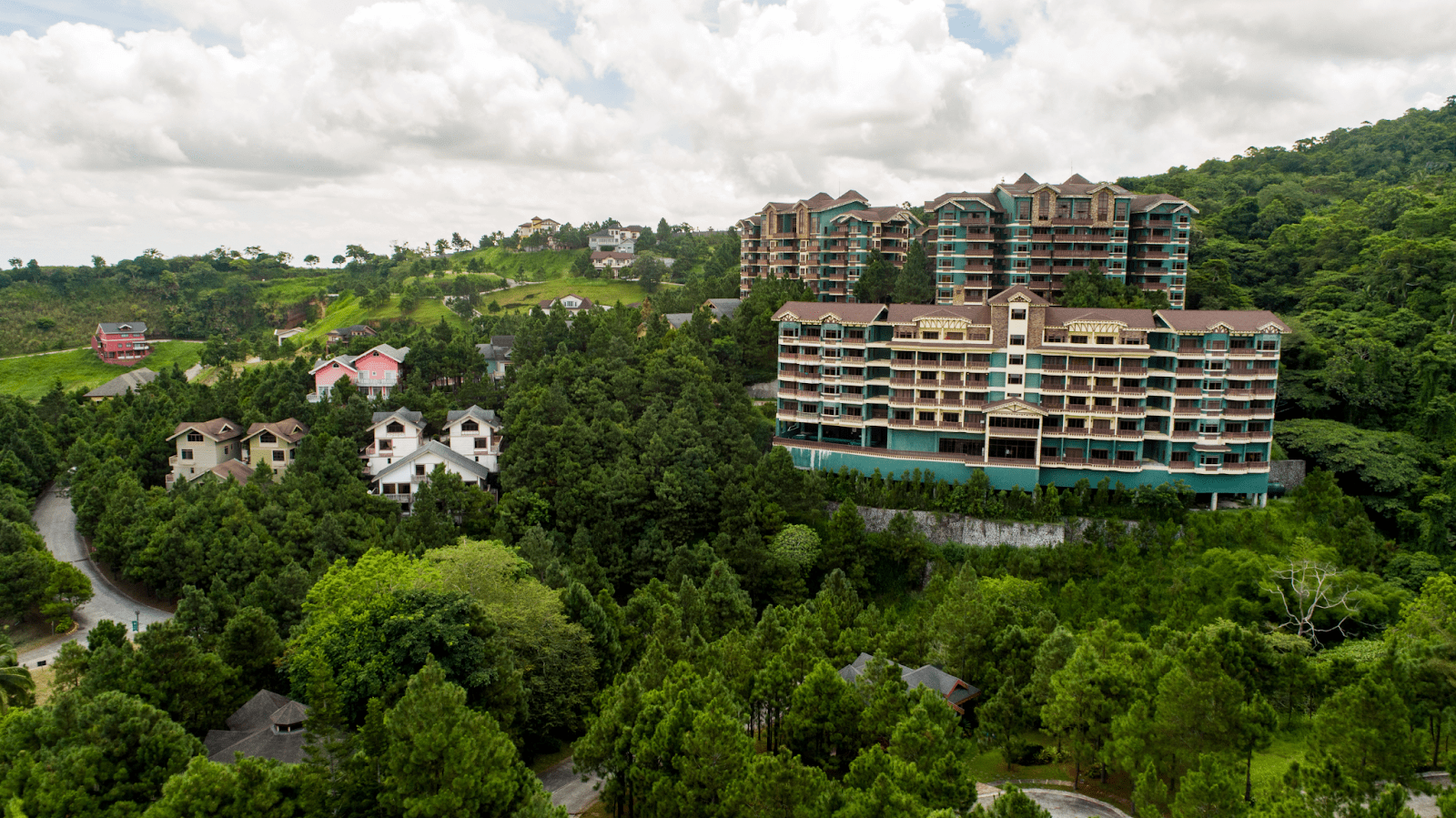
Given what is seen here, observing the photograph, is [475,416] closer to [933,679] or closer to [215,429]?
[215,429]

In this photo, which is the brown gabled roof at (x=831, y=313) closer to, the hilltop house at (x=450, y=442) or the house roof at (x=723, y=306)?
the house roof at (x=723, y=306)

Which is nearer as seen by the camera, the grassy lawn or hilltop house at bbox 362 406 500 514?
hilltop house at bbox 362 406 500 514

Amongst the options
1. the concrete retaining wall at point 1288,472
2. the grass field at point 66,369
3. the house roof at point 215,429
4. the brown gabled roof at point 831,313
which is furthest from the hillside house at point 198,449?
the concrete retaining wall at point 1288,472

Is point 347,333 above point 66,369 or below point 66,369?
above

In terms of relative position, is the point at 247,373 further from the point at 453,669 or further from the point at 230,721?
the point at 453,669

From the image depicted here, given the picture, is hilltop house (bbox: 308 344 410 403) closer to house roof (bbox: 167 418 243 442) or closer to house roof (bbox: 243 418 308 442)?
house roof (bbox: 167 418 243 442)

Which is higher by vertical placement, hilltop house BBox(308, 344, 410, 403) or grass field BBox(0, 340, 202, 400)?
hilltop house BBox(308, 344, 410, 403)

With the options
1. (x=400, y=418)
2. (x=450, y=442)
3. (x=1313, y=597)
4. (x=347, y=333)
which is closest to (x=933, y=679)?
(x=1313, y=597)

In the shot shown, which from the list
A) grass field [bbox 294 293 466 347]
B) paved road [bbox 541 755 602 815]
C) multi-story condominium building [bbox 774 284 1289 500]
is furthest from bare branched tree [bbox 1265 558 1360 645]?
grass field [bbox 294 293 466 347]
